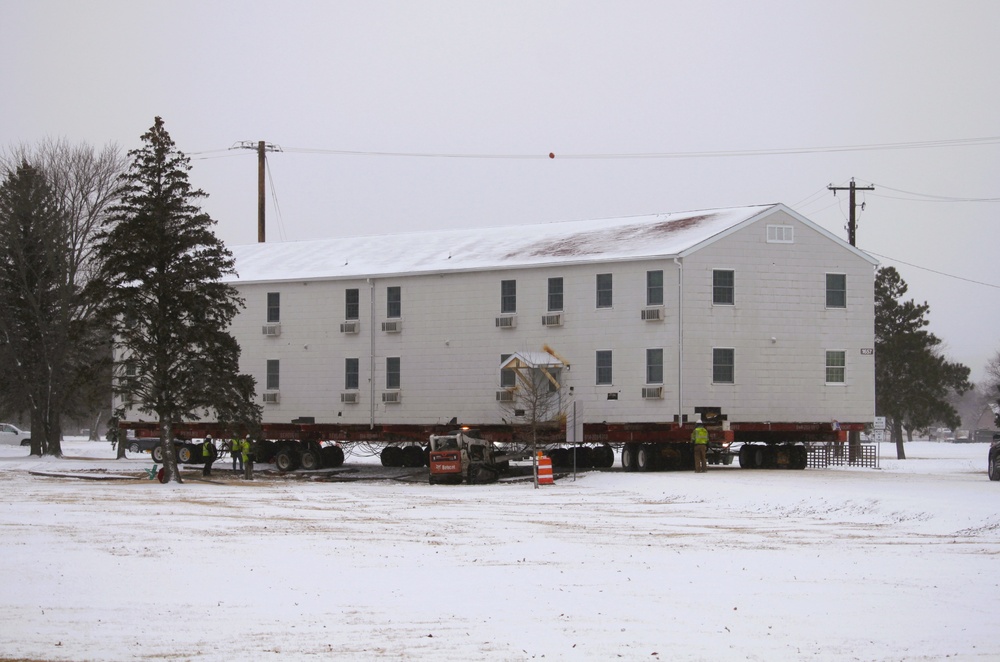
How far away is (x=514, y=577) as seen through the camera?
1788 centimetres

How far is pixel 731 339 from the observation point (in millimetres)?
42844

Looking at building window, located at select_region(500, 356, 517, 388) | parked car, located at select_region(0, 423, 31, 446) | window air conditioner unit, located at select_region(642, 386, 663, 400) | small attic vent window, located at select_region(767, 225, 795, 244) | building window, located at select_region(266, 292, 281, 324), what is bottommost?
parked car, located at select_region(0, 423, 31, 446)

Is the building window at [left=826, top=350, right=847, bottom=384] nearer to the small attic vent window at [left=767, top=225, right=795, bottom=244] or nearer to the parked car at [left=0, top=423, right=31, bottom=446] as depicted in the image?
the small attic vent window at [left=767, top=225, right=795, bottom=244]

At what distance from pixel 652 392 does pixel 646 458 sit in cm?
218

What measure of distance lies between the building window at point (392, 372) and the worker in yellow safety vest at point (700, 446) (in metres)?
12.3

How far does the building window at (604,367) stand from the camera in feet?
143

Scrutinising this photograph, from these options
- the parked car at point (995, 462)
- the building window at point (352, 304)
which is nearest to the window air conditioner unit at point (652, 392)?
the parked car at point (995, 462)

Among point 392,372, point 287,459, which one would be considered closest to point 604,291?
point 392,372

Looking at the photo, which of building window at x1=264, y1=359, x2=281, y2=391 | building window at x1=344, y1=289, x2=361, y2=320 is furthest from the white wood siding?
building window at x1=264, y1=359, x2=281, y2=391

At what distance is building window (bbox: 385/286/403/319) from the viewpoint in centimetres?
4825

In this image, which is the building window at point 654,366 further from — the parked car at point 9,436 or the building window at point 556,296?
the parked car at point 9,436

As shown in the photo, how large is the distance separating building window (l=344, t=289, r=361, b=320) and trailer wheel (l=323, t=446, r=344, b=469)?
5197 millimetres

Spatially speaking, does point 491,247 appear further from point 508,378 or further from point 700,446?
point 700,446

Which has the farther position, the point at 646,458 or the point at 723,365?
the point at 723,365
